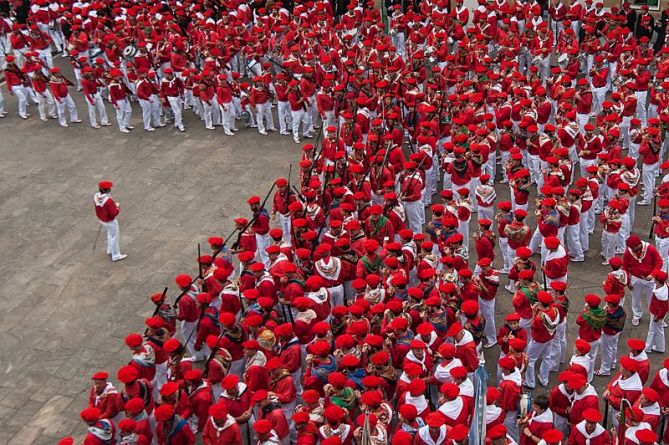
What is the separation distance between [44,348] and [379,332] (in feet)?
20.1

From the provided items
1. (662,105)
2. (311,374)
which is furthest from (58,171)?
(662,105)

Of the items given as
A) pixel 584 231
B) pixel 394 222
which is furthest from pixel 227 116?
pixel 584 231

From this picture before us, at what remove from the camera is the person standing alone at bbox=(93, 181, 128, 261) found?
1712 centimetres

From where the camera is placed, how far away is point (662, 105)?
19375 millimetres

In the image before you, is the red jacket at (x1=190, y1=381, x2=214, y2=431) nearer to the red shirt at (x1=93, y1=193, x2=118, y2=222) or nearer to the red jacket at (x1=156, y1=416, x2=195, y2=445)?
the red jacket at (x1=156, y1=416, x2=195, y2=445)

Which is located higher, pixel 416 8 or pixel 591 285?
pixel 416 8

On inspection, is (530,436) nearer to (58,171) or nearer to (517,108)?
(517,108)

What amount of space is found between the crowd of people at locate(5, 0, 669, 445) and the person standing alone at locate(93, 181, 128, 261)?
5 centimetres

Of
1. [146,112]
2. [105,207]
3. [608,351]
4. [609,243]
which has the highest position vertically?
[105,207]

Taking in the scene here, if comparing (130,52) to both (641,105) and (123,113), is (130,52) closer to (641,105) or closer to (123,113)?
(123,113)

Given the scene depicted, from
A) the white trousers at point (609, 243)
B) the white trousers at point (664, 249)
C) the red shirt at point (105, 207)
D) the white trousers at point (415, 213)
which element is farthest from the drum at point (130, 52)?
the white trousers at point (664, 249)

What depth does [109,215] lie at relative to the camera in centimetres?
1723

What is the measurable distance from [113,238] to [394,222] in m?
5.52

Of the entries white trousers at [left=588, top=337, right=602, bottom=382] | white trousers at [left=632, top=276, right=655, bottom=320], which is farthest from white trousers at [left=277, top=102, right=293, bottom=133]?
white trousers at [left=588, top=337, right=602, bottom=382]
